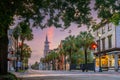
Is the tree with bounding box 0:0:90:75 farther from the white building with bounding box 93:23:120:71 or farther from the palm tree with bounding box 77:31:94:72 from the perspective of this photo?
the palm tree with bounding box 77:31:94:72

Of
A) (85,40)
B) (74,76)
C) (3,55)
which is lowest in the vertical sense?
(74,76)

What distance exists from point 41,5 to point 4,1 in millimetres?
6843

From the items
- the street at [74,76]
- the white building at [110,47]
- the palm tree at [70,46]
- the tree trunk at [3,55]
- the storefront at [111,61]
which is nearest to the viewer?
the tree trunk at [3,55]

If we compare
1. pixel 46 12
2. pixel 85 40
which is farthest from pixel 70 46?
pixel 46 12

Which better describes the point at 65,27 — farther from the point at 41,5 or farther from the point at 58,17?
the point at 41,5

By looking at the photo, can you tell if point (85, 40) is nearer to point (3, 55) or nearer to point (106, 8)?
point (3, 55)

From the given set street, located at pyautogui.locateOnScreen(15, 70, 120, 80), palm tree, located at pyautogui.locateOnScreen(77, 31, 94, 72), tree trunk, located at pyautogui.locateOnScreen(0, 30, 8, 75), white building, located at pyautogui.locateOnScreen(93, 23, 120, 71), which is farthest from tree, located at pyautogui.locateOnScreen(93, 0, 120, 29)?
palm tree, located at pyautogui.locateOnScreen(77, 31, 94, 72)

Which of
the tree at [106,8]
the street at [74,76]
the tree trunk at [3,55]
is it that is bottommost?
the street at [74,76]

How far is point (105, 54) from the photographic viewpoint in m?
90.7

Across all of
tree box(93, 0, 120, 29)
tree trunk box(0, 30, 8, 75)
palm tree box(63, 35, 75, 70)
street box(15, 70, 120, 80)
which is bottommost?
street box(15, 70, 120, 80)

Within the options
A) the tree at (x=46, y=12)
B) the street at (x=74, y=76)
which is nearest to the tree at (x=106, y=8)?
the tree at (x=46, y=12)

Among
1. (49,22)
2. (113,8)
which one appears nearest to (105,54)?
(49,22)

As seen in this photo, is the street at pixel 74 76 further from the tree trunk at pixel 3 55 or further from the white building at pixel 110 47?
the white building at pixel 110 47

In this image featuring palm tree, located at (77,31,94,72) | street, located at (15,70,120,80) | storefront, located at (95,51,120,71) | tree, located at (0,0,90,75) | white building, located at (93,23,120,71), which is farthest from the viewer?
palm tree, located at (77,31,94,72)
